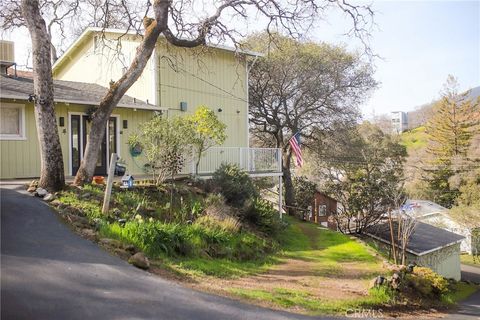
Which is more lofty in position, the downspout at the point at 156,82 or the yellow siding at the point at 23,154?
the downspout at the point at 156,82

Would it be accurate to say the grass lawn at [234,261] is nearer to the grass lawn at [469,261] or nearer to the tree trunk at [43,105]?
the tree trunk at [43,105]

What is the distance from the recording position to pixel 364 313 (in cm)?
866

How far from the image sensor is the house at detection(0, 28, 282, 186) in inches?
575

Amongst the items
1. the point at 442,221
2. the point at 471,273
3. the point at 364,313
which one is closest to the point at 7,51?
the point at 364,313

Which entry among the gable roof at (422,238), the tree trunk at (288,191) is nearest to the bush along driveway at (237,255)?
the gable roof at (422,238)

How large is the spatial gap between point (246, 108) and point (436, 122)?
3007 centimetres

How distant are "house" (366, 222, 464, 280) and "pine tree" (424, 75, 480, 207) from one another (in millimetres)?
19590

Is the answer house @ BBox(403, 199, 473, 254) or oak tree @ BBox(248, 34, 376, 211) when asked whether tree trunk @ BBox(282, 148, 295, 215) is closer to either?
oak tree @ BBox(248, 34, 376, 211)

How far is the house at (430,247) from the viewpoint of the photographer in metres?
19.9

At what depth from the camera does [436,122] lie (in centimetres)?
4497

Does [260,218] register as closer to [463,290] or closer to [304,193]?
[463,290]

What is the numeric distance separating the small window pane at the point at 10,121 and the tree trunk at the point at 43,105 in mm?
4004

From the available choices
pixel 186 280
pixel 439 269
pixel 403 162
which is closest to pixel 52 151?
pixel 186 280

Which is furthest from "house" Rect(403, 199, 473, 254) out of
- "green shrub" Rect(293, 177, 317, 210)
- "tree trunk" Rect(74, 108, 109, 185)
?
"tree trunk" Rect(74, 108, 109, 185)
